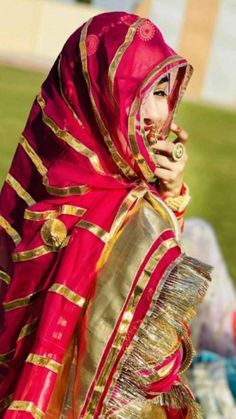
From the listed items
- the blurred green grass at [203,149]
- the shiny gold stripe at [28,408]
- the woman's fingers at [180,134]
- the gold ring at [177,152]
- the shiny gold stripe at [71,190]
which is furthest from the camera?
the blurred green grass at [203,149]

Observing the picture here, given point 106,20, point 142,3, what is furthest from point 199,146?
→ point 142,3

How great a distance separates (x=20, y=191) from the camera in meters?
2.15

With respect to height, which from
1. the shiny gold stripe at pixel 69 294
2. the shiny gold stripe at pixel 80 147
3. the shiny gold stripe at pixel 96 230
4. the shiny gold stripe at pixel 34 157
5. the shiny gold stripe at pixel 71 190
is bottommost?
the shiny gold stripe at pixel 69 294

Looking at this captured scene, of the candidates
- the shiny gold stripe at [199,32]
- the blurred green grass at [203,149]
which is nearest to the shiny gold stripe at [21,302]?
the blurred green grass at [203,149]

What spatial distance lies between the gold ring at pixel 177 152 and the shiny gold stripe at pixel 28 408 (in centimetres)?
73

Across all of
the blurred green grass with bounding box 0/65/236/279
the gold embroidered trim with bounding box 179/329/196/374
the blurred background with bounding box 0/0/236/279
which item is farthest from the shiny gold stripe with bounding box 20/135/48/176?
the blurred background with bounding box 0/0/236/279

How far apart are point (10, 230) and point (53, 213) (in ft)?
0.59

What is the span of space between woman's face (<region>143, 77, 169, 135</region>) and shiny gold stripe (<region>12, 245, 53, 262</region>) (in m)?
0.39

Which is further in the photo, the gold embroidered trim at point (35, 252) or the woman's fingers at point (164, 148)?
the woman's fingers at point (164, 148)

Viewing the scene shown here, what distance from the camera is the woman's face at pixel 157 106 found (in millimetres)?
2135

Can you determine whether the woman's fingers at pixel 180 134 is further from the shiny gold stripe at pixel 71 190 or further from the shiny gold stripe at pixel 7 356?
the shiny gold stripe at pixel 7 356

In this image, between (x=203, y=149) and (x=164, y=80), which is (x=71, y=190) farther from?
(x=203, y=149)

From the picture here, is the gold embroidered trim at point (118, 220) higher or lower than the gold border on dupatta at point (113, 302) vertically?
higher

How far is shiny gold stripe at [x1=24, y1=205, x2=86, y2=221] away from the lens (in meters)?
2.01
